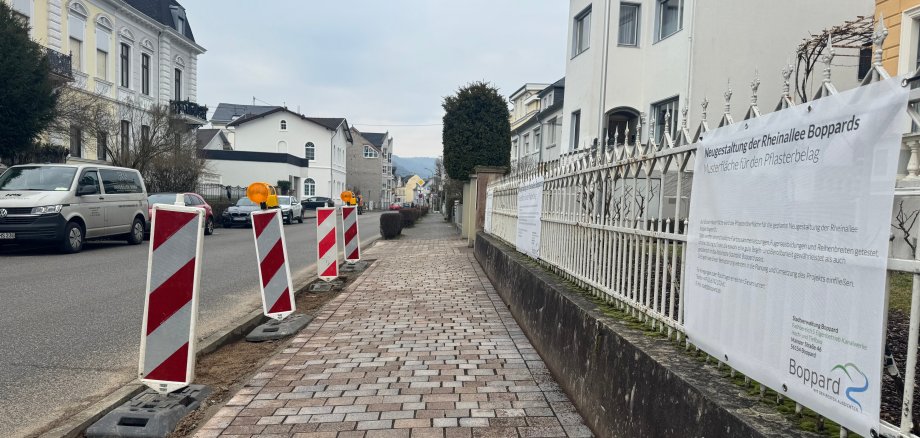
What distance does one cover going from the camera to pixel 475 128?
2078 cm

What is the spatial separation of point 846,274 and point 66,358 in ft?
Answer: 18.8

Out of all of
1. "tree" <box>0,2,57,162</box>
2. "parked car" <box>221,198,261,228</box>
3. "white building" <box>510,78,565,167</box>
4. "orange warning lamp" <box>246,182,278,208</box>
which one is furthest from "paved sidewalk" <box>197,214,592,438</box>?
"parked car" <box>221,198,261,228</box>

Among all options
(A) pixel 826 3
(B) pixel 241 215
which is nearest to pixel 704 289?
(A) pixel 826 3

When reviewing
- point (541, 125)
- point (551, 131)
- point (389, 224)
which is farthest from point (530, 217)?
point (541, 125)

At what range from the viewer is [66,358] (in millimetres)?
5145

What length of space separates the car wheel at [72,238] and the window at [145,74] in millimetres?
23361

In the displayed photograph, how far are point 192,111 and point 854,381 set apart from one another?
4022 cm

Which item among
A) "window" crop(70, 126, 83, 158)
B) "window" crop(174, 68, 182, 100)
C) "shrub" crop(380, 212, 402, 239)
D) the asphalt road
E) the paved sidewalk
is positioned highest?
"window" crop(174, 68, 182, 100)

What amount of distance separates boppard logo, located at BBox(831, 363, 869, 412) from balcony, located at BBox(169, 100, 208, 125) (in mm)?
37760

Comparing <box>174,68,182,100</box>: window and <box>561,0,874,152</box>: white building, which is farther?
<box>174,68,182,100</box>: window

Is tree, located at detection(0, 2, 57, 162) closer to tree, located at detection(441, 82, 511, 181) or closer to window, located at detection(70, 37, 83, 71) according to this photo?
window, located at detection(70, 37, 83, 71)

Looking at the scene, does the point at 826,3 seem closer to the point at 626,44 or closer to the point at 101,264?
the point at 626,44

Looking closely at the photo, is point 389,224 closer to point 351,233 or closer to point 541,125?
point 351,233

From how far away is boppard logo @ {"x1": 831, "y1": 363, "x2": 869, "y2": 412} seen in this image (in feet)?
5.44
